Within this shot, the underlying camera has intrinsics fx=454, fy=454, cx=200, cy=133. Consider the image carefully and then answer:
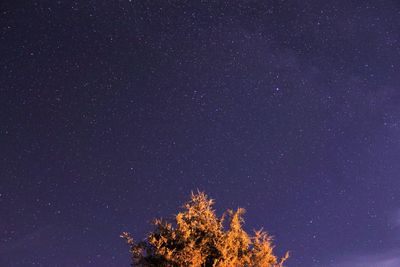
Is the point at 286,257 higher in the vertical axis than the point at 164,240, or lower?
lower

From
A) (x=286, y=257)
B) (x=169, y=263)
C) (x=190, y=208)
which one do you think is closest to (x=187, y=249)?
(x=169, y=263)

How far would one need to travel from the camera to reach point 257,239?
802 inches

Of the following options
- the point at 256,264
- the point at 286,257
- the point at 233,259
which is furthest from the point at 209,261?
the point at 286,257

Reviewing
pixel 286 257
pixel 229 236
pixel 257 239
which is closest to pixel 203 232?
pixel 229 236

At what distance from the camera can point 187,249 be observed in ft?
63.0

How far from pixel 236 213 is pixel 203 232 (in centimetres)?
173

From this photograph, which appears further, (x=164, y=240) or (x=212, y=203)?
(x=212, y=203)

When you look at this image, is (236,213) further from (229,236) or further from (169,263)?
(169,263)

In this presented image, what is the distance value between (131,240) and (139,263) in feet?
3.56

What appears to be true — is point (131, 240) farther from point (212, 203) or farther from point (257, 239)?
point (257, 239)

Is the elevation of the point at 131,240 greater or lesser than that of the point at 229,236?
greater

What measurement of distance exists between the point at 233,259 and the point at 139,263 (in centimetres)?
413

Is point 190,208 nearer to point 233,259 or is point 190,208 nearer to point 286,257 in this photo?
point 233,259

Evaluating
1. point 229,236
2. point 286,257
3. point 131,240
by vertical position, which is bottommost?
point 286,257
